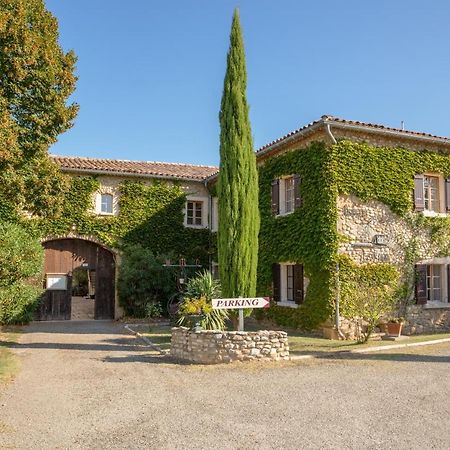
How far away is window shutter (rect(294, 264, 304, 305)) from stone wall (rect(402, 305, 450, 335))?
3.20 meters

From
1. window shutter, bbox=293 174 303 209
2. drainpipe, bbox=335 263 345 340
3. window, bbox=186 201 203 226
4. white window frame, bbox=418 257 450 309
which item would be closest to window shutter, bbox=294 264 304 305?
drainpipe, bbox=335 263 345 340

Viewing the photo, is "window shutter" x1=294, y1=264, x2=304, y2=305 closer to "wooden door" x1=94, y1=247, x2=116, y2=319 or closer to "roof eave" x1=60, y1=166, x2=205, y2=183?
"roof eave" x1=60, y1=166, x2=205, y2=183

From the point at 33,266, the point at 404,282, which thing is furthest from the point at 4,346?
A: the point at 404,282

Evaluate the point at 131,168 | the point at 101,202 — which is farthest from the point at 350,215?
the point at 101,202

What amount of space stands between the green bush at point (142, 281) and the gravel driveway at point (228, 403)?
733 centimetres

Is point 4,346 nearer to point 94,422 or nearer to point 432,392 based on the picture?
point 94,422

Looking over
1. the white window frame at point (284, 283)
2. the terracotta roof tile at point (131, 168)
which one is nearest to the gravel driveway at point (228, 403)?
the white window frame at point (284, 283)

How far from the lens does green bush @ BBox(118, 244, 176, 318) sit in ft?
59.3

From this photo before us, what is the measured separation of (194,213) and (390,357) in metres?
12.1

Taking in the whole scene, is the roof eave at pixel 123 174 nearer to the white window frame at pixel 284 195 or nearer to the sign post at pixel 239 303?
the white window frame at pixel 284 195

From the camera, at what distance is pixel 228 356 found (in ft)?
32.4

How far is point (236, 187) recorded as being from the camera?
11.6 metres

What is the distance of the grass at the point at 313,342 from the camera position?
11141 millimetres

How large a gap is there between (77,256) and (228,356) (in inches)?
433
